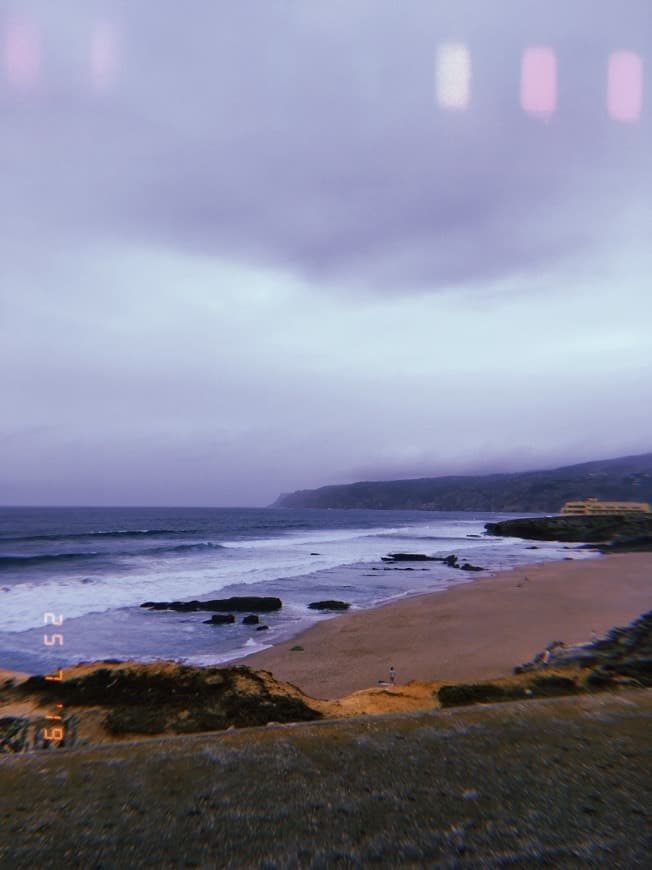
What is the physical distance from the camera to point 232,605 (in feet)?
55.4

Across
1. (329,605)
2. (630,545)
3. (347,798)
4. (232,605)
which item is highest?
(347,798)

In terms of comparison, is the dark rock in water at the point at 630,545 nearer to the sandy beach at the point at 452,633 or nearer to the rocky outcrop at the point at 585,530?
the rocky outcrop at the point at 585,530

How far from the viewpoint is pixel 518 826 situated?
212cm

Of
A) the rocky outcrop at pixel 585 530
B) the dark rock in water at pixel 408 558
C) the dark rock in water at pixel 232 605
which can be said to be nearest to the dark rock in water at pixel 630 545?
the rocky outcrop at pixel 585 530

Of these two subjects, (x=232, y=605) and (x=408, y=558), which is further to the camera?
(x=408, y=558)

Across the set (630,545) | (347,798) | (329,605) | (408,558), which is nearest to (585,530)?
(630,545)

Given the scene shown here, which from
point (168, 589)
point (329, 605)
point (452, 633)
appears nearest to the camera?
point (452, 633)

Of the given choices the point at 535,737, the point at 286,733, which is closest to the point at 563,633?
the point at 535,737

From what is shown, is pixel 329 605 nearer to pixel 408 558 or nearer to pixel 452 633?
pixel 452 633

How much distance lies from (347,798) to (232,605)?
1559cm

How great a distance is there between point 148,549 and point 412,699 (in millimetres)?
39031

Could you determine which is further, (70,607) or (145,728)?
(70,607)

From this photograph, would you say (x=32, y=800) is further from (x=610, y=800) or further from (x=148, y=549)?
(x=148, y=549)

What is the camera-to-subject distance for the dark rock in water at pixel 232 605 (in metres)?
16.7
